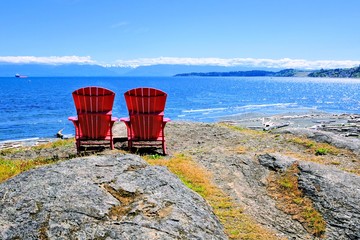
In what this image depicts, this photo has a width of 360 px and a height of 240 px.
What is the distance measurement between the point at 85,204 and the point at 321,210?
14.2 feet

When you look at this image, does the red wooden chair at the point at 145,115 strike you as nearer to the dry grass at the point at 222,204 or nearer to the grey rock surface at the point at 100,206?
the dry grass at the point at 222,204

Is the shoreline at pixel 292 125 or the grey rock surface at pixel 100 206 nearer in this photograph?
the grey rock surface at pixel 100 206

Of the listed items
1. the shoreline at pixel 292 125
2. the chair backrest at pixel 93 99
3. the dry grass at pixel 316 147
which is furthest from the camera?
the shoreline at pixel 292 125

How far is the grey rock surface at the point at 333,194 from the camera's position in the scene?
622cm

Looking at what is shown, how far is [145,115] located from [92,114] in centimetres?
151

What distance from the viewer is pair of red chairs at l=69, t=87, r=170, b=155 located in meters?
10.5

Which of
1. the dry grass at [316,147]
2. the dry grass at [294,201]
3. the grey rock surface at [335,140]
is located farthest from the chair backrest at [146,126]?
the grey rock surface at [335,140]

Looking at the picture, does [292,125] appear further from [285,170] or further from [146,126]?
[285,170]

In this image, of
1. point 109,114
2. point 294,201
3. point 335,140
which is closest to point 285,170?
point 294,201

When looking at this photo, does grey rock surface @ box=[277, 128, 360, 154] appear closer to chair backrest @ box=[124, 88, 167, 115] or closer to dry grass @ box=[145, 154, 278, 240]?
dry grass @ box=[145, 154, 278, 240]

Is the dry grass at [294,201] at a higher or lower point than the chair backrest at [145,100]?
lower

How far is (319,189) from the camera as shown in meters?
7.22

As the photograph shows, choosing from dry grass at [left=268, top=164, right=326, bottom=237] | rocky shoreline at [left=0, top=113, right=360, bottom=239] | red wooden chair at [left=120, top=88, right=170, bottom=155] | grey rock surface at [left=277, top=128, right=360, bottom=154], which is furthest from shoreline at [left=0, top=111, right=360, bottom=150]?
dry grass at [left=268, top=164, right=326, bottom=237]

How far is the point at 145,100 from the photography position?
10.6m
